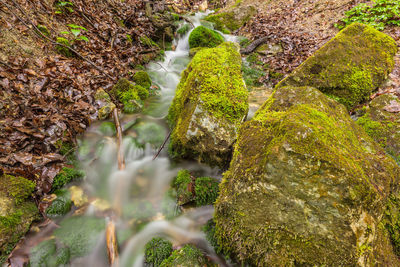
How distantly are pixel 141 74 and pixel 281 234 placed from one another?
5.99 meters

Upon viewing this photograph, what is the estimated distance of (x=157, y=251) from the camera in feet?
9.03

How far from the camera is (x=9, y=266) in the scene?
2.37 m

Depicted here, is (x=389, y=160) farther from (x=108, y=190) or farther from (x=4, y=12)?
(x=4, y=12)

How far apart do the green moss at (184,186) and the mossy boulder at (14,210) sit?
211 cm

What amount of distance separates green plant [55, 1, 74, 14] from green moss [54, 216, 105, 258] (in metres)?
6.29

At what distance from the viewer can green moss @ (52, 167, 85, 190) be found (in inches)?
128

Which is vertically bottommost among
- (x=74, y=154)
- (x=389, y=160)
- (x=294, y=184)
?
(x=74, y=154)

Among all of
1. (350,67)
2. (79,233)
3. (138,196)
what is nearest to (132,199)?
(138,196)

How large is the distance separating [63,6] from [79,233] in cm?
701

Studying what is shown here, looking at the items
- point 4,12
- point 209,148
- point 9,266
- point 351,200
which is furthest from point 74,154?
point 351,200

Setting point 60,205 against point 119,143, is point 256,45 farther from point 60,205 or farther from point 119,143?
point 60,205

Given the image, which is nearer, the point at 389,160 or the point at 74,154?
the point at 389,160

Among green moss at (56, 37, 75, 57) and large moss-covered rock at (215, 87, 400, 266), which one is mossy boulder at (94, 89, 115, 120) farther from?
large moss-covered rock at (215, 87, 400, 266)

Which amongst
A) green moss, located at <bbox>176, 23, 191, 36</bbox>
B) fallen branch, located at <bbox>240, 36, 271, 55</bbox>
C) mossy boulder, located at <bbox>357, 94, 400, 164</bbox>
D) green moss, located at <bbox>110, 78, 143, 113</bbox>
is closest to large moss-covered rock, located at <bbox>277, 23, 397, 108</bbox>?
mossy boulder, located at <bbox>357, 94, 400, 164</bbox>
